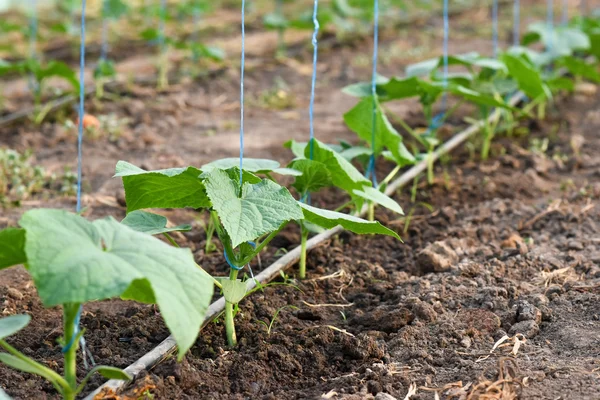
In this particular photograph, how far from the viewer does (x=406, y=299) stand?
272 centimetres

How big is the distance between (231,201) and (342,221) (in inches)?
13.1

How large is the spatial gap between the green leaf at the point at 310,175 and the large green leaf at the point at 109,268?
94 centimetres

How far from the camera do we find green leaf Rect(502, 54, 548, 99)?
161 inches

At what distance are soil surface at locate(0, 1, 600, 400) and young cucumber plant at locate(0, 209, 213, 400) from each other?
38 centimetres

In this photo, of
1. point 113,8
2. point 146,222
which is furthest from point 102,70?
point 146,222

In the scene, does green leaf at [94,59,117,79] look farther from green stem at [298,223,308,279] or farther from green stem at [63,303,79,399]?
green stem at [63,303,79,399]

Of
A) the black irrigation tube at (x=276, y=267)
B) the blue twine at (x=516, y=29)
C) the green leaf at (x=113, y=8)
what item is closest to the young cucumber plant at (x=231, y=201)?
the black irrigation tube at (x=276, y=267)

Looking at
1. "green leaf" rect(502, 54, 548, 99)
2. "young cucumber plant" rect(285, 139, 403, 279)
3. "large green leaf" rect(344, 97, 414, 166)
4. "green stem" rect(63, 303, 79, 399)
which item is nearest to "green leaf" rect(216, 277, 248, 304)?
"young cucumber plant" rect(285, 139, 403, 279)

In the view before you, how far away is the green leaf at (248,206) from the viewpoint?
7.07 feet

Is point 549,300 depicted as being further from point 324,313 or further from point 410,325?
point 324,313

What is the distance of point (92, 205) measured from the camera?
11.8ft

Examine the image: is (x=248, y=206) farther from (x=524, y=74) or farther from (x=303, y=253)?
(x=524, y=74)

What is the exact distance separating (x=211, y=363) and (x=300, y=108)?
3.40 meters

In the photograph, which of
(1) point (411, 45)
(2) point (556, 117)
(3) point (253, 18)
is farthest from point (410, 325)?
(3) point (253, 18)
